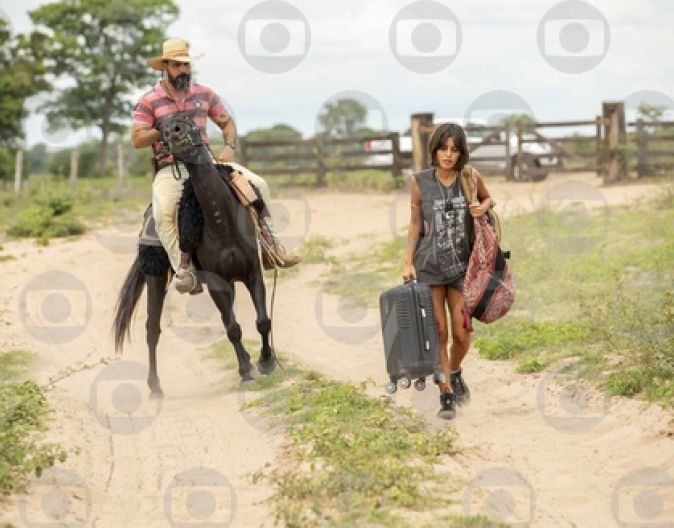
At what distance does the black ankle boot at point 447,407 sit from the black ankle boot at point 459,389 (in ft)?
1.09

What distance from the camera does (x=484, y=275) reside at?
8.55m

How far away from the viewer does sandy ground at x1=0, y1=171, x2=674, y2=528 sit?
697cm

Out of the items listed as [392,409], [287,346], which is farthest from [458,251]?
[287,346]

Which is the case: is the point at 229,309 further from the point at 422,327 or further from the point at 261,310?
the point at 422,327

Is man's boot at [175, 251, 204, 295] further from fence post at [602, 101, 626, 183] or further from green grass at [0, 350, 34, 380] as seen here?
fence post at [602, 101, 626, 183]

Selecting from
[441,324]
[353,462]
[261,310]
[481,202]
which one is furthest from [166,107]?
[353,462]

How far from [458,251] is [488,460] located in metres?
1.72

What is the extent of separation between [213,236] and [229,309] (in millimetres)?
Answer: 729

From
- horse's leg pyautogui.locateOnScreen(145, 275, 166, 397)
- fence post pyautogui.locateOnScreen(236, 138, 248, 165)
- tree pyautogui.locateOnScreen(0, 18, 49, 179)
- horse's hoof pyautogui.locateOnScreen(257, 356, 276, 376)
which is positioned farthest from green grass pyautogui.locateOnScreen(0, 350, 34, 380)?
tree pyautogui.locateOnScreen(0, 18, 49, 179)

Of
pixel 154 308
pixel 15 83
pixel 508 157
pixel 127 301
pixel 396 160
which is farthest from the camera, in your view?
pixel 15 83

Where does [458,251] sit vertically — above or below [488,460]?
above

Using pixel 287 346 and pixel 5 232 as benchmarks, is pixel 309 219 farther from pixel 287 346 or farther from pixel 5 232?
pixel 287 346

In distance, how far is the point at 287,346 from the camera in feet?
42.0

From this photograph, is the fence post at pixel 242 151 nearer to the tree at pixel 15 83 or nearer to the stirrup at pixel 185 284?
the tree at pixel 15 83
